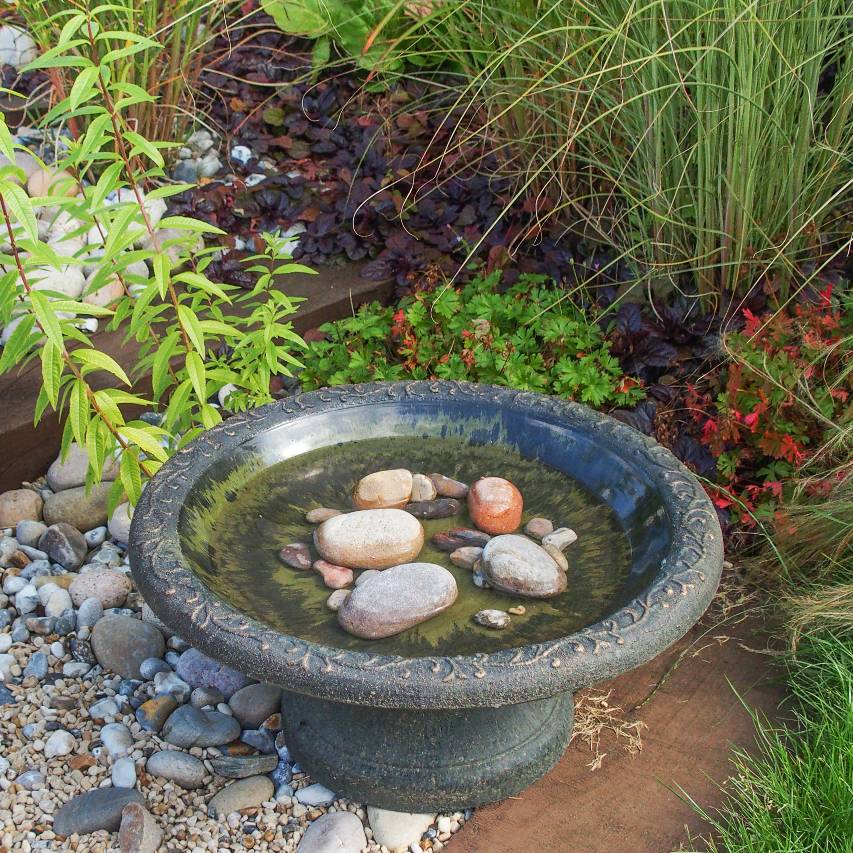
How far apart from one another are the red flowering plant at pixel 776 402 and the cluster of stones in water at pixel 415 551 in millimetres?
957

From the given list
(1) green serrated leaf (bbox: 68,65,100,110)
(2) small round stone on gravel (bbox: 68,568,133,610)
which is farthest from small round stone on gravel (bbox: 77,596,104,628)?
(1) green serrated leaf (bbox: 68,65,100,110)

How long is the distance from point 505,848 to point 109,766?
0.94m

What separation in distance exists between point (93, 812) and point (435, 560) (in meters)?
0.93

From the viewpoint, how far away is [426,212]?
3.81 meters

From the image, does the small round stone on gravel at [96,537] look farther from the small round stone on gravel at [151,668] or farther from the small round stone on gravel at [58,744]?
the small round stone on gravel at [58,744]

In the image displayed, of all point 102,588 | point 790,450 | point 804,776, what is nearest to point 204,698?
point 102,588

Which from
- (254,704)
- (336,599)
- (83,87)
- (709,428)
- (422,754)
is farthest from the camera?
(709,428)

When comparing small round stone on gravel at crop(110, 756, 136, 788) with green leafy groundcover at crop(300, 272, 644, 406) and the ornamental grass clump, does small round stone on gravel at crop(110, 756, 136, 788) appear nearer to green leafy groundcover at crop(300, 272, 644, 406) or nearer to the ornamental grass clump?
green leafy groundcover at crop(300, 272, 644, 406)

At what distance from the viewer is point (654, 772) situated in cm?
230

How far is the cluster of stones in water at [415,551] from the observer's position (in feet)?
6.36

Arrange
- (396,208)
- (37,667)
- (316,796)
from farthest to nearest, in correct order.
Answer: (396,208) < (37,667) < (316,796)

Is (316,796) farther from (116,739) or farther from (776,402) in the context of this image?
(776,402)

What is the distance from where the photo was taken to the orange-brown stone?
7.11ft

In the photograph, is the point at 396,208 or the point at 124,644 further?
the point at 396,208
